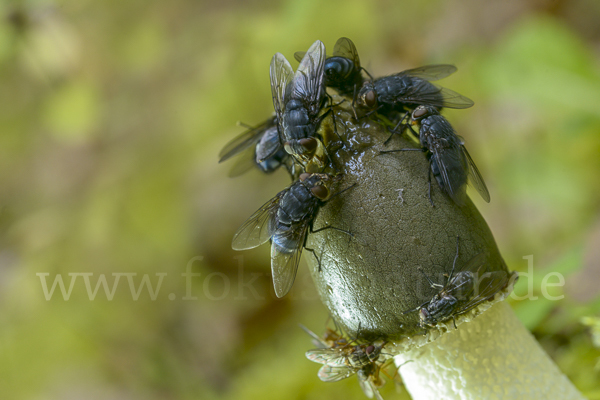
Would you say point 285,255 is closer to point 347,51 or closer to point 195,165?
point 347,51

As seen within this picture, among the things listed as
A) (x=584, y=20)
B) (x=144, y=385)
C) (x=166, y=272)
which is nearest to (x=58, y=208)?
(x=166, y=272)

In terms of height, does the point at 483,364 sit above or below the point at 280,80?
below

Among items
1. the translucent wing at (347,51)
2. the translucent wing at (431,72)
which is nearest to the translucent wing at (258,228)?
the translucent wing at (347,51)

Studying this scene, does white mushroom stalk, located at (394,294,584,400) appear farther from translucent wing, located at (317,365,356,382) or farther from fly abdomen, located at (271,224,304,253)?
fly abdomen, located at (271,224,304,253)

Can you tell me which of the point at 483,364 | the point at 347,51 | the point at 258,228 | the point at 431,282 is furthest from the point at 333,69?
the point at 483,364

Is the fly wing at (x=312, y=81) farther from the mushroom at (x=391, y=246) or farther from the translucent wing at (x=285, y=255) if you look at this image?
the translucent wing at (x=285, y=255)
